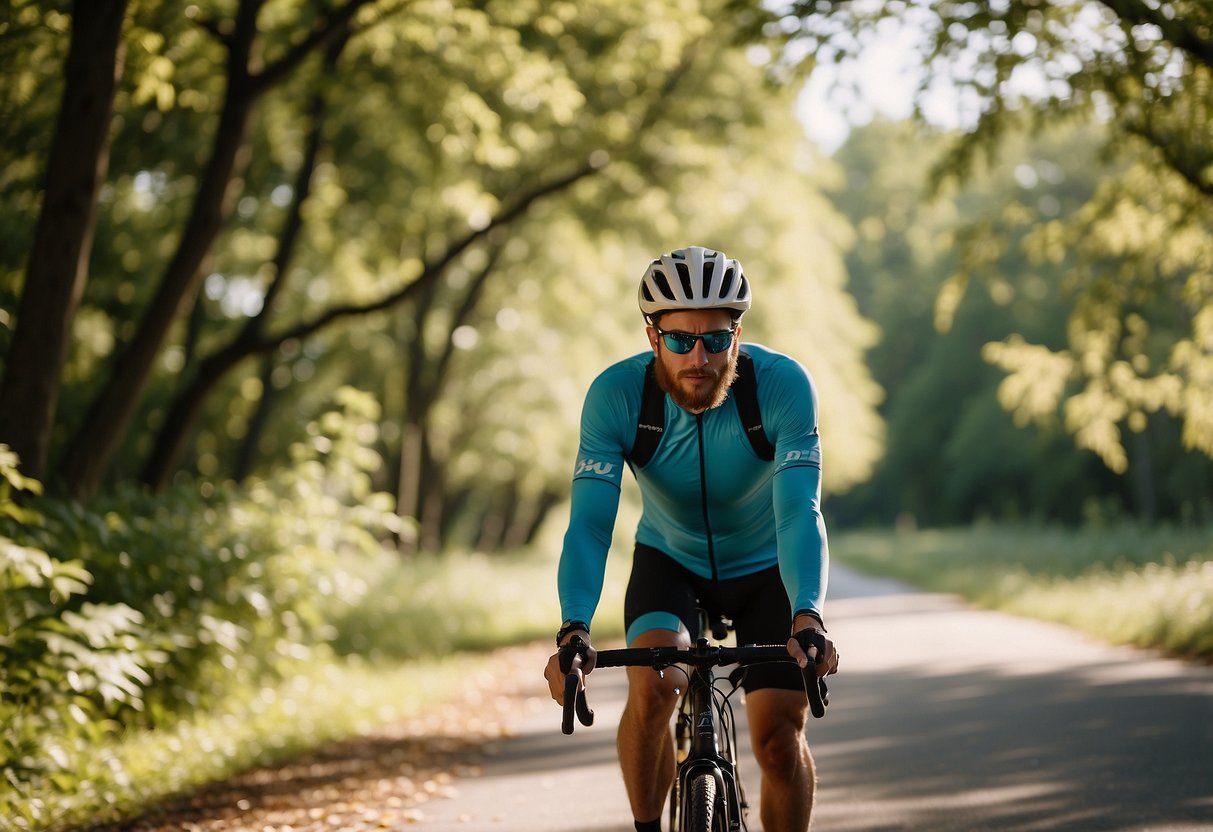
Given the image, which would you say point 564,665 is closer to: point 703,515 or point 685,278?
point 703,515

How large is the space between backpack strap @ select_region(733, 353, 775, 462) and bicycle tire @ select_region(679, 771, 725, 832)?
104 centimetres

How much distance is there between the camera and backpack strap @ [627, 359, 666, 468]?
421 cm

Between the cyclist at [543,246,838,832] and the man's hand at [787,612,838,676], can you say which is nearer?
the man's hand at [787,612,838,676]

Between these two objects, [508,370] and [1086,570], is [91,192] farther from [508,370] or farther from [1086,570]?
[1086,570]

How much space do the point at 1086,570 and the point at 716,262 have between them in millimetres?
20180

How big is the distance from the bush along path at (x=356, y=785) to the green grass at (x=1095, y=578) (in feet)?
22.0

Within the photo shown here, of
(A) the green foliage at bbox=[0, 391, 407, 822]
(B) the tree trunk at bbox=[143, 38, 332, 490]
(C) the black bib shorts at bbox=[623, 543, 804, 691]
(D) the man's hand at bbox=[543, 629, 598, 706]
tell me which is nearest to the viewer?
(D) the man's hand at bbox=[543, 629, 598, 706]

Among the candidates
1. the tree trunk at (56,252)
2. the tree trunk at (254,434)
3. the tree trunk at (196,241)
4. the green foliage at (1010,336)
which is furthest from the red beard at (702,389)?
the tree trunk at (254,434)

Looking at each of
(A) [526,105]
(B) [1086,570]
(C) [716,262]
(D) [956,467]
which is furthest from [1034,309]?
(C) [716,262]

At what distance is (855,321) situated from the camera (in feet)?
96.2

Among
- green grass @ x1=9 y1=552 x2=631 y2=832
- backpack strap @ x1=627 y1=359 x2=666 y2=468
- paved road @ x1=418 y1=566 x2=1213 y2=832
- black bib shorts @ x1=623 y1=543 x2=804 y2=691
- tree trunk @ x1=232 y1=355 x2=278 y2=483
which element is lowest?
paved road @ x1=418 y1=566 x2=1213 y2=832

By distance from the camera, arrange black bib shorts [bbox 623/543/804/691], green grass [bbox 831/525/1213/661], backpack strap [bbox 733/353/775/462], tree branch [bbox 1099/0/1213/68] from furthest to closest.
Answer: green grass [bbox 831/525/1213/661], tree branch [bbox 1099/0/1213/68], black bib shorts [bbox 623/543/804/691], backpack strap [bbox 733/353/775/462]

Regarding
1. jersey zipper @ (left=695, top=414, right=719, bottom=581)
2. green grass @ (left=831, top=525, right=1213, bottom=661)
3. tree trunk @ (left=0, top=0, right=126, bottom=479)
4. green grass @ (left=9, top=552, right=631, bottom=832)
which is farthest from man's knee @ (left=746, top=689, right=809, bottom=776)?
green grass @ (left=831, top=525, right=1213, bottom=661)

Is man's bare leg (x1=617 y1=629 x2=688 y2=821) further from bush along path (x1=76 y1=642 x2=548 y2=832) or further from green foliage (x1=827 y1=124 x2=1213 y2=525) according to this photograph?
green foliage (x1=827 y1=124 x2=1213 y2=525)
